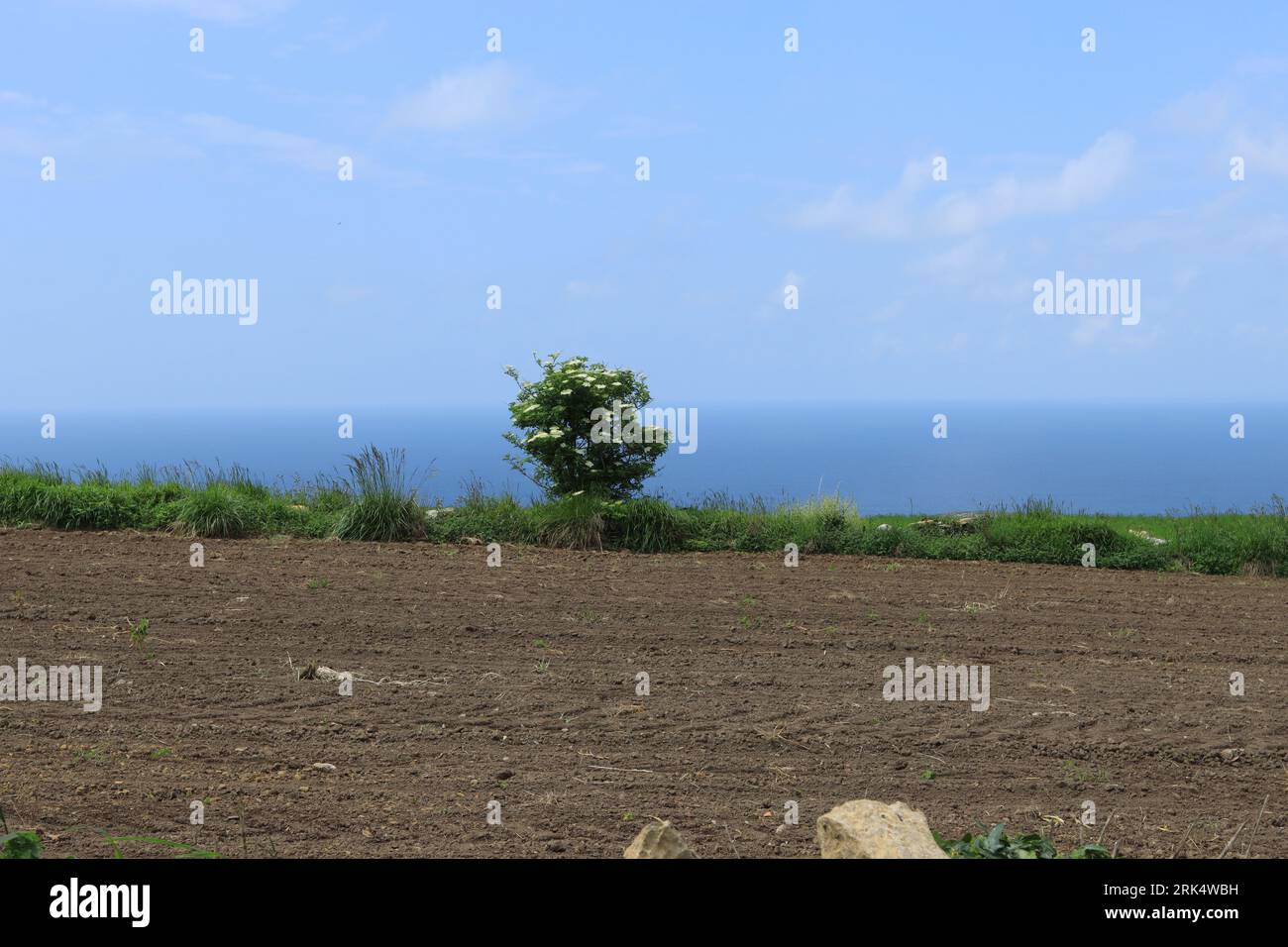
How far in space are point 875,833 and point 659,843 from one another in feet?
2.47

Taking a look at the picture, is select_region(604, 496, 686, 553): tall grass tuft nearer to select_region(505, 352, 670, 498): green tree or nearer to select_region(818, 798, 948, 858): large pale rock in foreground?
select_region(505, 352, 670, 498): green tree

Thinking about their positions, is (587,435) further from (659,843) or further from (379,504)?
(659,843)

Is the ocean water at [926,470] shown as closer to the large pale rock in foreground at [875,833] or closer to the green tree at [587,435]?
the green tree at [587,435]

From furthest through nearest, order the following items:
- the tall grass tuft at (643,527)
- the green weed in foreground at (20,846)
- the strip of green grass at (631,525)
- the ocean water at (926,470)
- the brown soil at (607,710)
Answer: the ocean water at (926,470)
the tall grass tuft at (643,527)
the strip of green grass at (631,525)
the brown soil at (607,710)
the green weed in foreground at (20,846)

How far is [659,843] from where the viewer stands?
3484 mm

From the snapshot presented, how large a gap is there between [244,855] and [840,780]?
2.84 metres

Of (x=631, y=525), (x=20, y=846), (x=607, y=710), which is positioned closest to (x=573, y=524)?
(x=631, y=525)

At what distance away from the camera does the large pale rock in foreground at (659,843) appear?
11.4 feet

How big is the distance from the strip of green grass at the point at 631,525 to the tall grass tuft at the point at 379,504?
1 centimetres

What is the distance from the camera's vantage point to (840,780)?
213 inches

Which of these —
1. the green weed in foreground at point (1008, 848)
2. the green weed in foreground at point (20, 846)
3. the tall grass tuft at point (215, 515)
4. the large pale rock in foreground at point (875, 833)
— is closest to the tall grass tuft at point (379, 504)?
the tall grass tuft at point (215, 515)

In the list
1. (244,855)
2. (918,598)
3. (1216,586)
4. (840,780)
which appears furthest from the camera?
(1216,586)

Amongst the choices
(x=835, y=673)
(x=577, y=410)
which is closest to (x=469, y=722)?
(x=835, y=673)
